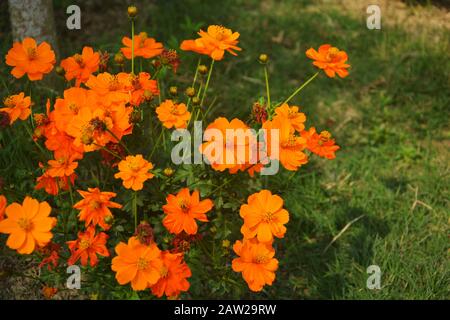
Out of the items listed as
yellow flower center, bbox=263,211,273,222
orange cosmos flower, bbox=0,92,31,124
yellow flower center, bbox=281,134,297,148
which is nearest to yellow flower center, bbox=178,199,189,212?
yellow flower center, bbox=263,211,273,222

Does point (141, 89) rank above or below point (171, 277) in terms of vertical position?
above

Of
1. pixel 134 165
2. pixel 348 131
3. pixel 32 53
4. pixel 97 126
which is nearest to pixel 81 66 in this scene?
pixel 32 53

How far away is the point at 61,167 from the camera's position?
→ 183 centimetres

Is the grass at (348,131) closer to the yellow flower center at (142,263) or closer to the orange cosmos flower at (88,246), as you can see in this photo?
the orange cosmos flower at (88,246)

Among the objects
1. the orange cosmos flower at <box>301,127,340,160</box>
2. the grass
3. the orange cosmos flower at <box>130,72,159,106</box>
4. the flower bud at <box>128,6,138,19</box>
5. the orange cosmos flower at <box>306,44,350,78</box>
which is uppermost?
the flower bud at <box>128,6,138,19</box>

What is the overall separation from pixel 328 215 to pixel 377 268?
409mm

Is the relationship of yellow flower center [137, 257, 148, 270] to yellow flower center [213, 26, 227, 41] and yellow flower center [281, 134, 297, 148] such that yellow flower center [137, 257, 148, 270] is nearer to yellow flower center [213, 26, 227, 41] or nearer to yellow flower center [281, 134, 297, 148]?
yellow flower center [281, 134, 297, 148]

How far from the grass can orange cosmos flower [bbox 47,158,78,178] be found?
1.20ft

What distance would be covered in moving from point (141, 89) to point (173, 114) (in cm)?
15

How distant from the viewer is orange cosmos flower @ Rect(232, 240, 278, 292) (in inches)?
71.0

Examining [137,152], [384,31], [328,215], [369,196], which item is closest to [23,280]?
[137,152]

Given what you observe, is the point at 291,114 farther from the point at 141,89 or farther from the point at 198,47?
the point at 141,89

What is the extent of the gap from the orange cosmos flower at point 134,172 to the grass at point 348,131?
592mm

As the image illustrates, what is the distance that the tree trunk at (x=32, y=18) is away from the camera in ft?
9.14
